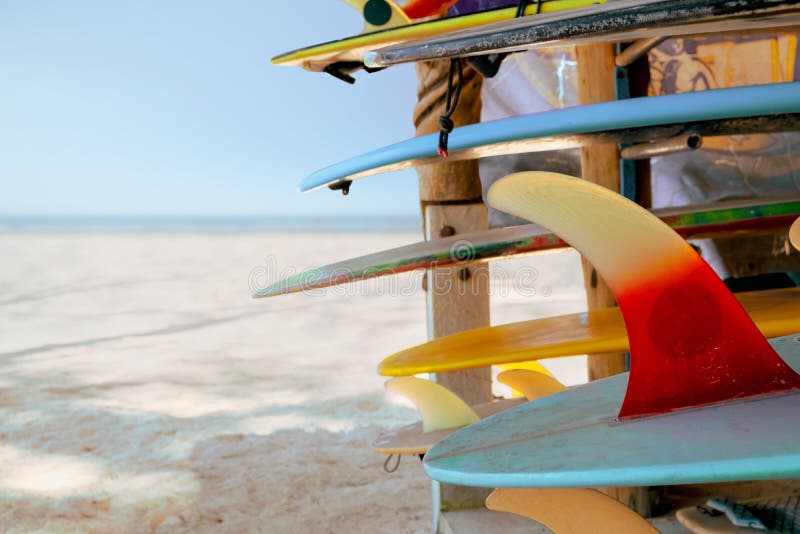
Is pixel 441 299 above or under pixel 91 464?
above

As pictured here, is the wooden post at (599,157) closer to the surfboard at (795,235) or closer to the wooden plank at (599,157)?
the wooden plank at (599,157)

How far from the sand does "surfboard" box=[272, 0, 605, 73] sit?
40.1 inches

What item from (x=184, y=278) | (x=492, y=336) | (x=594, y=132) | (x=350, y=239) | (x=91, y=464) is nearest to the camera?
(x=594, y=132)

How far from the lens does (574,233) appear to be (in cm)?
63

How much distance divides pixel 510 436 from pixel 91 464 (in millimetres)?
1774

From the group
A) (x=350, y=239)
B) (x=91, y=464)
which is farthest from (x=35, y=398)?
(x=350, y=239)

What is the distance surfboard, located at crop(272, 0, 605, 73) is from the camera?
1.14 metres

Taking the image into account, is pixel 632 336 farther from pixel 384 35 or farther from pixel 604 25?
pixel 384 35

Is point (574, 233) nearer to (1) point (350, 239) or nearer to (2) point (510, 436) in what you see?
(2) point (510, 436)

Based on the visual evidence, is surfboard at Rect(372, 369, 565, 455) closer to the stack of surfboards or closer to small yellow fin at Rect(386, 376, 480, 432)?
small yellow fin at Rect(386, 376, 480, 432)

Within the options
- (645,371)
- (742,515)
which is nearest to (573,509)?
(645,371)

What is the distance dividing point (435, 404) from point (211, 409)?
5.27 feet

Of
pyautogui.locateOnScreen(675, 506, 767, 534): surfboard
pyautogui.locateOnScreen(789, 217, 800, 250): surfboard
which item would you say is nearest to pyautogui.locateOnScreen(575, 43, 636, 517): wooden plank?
pyautogui.locateOnScreen(675, 506, 767, 534): surfboard

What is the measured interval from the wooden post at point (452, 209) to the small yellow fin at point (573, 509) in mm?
870
